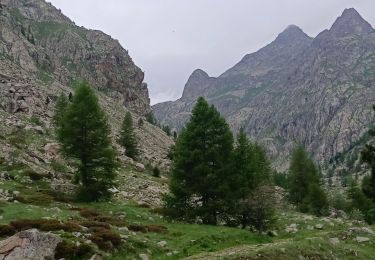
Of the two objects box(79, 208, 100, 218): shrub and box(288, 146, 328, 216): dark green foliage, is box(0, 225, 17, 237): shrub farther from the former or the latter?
box(288, 146, 328, 216): dark green foliage

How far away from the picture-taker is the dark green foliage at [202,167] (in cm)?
3781

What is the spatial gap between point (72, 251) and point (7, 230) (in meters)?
4.97

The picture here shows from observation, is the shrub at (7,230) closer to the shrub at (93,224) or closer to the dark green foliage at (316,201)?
the shrub at (93,224)

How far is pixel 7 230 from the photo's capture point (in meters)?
24.7

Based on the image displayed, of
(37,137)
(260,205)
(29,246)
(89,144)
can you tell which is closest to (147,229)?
(260,205)

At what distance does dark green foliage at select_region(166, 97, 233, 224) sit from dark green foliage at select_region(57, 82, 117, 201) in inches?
279

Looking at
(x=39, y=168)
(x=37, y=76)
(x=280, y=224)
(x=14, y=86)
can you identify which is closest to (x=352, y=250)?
(x=280, y=224)

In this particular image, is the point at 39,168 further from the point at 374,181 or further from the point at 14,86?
the point at 14,86

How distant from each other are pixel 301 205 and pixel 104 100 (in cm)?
12442

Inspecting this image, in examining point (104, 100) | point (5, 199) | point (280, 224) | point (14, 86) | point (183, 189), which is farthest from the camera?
point (104, 100)

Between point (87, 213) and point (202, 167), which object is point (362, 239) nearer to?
point (202, 167)

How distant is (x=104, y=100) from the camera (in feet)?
605

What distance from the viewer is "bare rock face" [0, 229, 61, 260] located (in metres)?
20.5

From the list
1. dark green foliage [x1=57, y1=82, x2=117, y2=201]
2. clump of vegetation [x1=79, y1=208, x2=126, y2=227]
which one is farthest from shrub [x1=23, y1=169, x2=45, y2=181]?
clump of vegetation [x1=79, y1=208, x2=126, y2=227]
